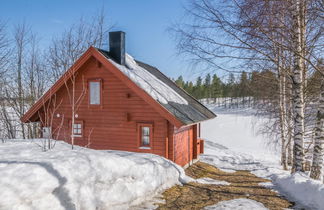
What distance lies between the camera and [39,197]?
12.1ft

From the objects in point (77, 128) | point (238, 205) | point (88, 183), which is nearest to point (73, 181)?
point (88, 183)

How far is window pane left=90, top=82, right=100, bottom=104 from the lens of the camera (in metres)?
11.2

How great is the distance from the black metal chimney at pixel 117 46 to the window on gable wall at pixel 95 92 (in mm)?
1515

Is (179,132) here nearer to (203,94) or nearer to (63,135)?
(63,135)

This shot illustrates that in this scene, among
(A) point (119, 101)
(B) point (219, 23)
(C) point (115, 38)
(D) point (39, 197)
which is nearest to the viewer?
(D) point (39, 197)

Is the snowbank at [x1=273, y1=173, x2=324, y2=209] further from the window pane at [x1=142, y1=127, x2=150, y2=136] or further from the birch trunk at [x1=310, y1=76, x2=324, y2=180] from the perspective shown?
the window pane at [x1=142, y1=127, x2=150, y2=136]

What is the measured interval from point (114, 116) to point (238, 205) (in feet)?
23.6

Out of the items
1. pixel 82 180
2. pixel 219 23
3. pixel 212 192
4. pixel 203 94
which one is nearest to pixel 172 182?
pixel 212 192

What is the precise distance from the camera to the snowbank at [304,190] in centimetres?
521

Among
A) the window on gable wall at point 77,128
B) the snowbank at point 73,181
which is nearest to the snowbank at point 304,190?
the snowbank at point 73,181

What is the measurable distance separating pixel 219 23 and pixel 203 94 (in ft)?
271

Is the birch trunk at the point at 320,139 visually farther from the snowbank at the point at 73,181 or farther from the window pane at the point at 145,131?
the window pane at the point at 145,131

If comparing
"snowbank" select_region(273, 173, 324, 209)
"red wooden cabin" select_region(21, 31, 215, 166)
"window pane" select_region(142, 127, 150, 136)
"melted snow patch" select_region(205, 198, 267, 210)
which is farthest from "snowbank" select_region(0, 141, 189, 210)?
"window pane" select_region(142, 127, 150, 136)

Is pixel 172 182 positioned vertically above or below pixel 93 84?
below
